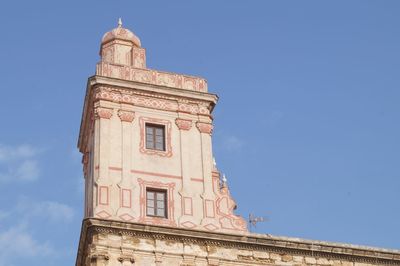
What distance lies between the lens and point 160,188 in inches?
1492

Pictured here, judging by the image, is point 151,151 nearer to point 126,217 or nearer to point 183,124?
point 183,124

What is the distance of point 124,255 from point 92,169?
511 centimetres

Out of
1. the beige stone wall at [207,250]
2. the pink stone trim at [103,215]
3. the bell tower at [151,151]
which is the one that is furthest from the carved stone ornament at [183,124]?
the pink stone trim at [103,215]

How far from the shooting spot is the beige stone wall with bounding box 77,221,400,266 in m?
35.1

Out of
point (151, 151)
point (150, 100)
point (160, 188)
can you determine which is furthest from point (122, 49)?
point (160, 188)

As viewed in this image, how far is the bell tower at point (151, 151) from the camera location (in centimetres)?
3725

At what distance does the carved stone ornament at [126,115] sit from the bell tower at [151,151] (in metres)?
0.04

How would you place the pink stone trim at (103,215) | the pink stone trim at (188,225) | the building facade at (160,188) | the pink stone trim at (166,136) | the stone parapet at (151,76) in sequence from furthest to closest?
the stone parapet at (151,76) → the pink stone trim at (166,136) → the pink stone trim at (188,225) → the pink stone trim at (103,215) → the building facade at (160,188)

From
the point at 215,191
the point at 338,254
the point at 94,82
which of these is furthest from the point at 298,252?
the point at 94,82

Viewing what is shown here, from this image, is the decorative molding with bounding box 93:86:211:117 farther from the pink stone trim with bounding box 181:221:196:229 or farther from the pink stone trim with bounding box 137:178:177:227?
the pink stone trim with bounding box 181:221:196:229

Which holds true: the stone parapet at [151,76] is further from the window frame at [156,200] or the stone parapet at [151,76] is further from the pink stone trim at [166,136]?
the window frame at [156,200]

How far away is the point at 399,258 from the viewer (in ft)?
127

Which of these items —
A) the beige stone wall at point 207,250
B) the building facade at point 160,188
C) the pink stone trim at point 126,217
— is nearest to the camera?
the beige stone wall at point 207,250

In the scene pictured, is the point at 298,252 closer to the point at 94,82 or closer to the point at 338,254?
the point at 338,254
